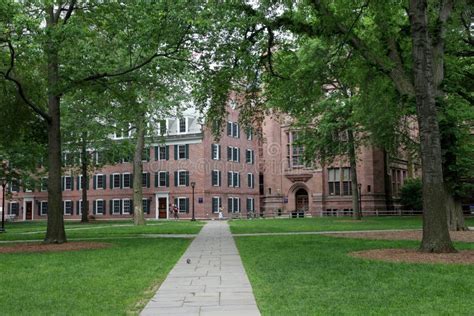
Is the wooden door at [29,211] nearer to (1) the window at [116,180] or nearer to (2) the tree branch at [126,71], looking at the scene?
(1) the window at [116,180]

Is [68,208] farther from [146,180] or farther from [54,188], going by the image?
[54,188]

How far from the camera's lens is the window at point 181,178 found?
182 feet

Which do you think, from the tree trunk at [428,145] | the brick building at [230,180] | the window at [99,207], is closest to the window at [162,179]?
the brick building at [230,180]

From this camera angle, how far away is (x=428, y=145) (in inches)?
485

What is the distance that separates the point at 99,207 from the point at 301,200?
2320cm

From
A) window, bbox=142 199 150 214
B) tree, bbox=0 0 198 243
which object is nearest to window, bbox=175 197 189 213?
window, bbox=142 199 150 214

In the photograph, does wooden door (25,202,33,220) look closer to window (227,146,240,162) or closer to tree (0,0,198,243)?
window (227,146,240,162)

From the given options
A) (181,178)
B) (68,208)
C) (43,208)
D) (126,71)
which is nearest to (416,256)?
(126,71)

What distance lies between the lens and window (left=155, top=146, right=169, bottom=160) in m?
57.2

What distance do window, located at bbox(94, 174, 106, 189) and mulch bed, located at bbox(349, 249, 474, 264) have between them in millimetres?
50609

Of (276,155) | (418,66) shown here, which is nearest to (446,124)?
(418,66)

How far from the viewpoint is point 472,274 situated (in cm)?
923

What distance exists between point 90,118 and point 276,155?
23.9 m

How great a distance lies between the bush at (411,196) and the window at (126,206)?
29.0 m
